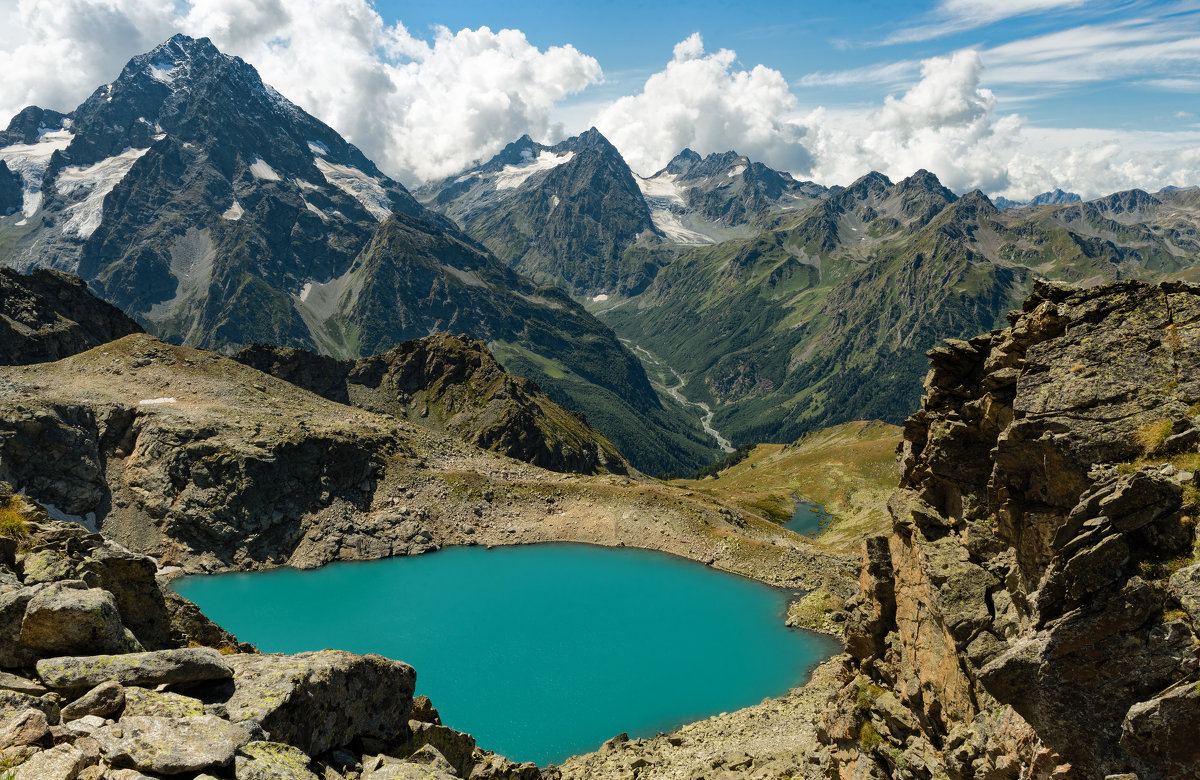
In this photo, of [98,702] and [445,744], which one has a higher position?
[445,744]

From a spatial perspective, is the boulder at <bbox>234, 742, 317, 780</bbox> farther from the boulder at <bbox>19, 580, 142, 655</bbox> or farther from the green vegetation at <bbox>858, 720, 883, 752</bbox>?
the green vegetation at <bbox>858, 720, 883, 752</bbox>

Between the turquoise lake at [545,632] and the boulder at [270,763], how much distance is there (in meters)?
36.0

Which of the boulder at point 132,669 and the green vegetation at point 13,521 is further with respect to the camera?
the green vegetation at point 13,521

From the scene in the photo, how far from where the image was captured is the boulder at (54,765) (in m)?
10.8

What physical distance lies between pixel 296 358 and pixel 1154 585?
176586mm

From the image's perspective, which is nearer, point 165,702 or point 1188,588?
point 1188,588

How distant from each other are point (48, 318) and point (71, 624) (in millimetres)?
170981

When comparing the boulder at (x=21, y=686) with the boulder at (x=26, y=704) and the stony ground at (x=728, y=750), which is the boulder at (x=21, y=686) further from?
the stony ground at (x=728, y=750)

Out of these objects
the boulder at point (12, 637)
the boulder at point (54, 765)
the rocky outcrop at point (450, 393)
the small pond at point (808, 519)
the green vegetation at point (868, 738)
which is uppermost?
the rocky outcrop at point (450, 393)

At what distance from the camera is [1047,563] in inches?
734

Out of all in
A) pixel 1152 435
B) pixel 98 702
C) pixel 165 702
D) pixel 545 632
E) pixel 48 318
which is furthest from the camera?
pixel 48 318

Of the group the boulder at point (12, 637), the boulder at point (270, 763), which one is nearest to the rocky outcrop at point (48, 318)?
the boulder at point (12, 637)

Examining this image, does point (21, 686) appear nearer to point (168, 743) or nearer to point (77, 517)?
point (168, 743)

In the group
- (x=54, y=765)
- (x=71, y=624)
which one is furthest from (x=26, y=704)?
(x=71, y=624)
